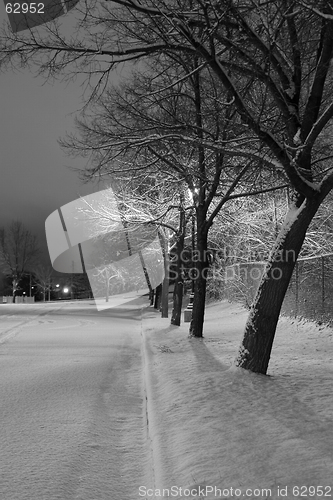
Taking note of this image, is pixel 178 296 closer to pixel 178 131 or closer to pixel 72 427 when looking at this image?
pixel 178 131

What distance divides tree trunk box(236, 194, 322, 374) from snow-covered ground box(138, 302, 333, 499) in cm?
37

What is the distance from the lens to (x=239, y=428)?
508cm

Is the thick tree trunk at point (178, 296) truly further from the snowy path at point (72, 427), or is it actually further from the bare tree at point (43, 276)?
the bare tree at point (43, 276)

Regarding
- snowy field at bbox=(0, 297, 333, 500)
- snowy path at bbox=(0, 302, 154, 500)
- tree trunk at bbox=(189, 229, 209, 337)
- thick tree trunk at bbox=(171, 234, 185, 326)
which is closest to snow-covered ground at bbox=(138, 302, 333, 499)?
snowy field at bbox=(0, 297, 333, 500)

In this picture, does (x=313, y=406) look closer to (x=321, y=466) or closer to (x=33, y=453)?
(x=321, y=466)

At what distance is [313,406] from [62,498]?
349 centimetres

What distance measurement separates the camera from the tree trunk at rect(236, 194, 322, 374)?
7.50 meters

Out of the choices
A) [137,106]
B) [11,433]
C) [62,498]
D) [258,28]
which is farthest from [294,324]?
[62,498]

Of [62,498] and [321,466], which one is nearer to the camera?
[62,498]

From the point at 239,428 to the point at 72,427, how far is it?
1.91 meters

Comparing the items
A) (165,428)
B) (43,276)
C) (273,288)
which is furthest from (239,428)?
(43,276)

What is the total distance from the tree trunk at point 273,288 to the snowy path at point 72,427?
193cm

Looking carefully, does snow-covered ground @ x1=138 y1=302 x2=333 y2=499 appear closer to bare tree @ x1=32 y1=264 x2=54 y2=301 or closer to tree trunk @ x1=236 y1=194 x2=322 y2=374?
tree trunk @ x1=236 y1=194 x2=322 y2=374

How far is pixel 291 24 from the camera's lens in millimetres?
7258
